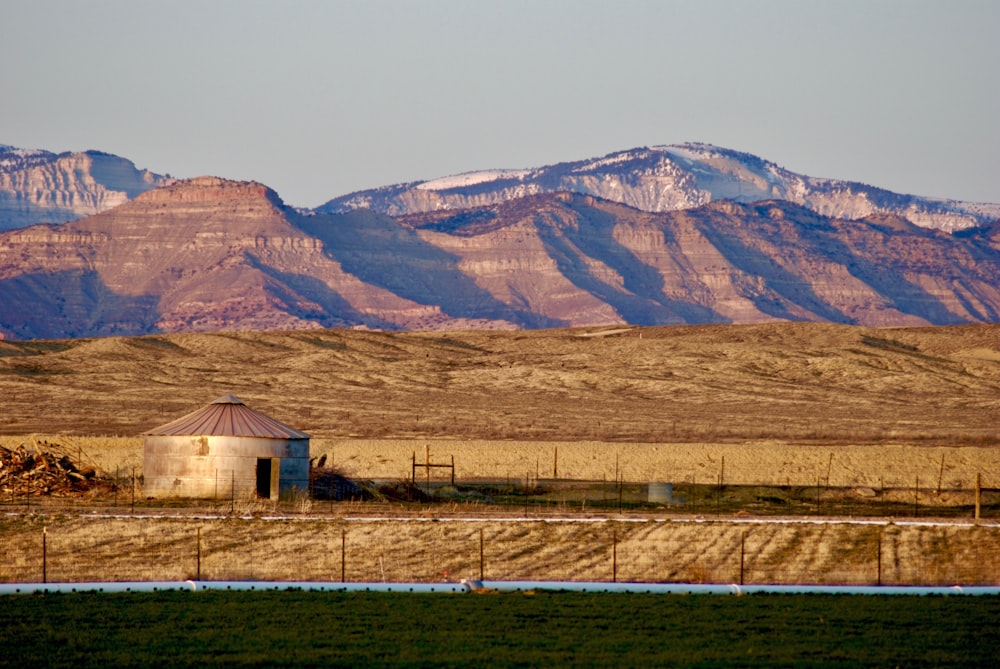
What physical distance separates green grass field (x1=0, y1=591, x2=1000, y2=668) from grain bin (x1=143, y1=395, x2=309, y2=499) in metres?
21.2

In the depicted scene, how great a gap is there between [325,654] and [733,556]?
54.8 ft

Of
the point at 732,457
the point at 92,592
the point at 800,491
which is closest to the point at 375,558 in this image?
the point at 92,592

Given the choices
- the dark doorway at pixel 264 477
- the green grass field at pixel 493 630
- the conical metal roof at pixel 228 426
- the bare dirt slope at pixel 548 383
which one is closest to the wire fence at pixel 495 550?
the green grass field at pixel 493 630

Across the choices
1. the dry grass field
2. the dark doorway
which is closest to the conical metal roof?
the dark doorway

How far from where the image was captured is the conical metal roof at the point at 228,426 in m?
55.4

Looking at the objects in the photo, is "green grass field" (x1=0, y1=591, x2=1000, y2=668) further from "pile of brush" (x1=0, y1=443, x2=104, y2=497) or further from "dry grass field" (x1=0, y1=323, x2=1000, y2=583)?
"pile of brush" (x1=0, y1=443, x2=104, y2=497)

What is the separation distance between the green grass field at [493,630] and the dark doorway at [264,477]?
21409mm

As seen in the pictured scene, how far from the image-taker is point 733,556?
41.2 meters

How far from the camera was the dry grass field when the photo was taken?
4059 cm

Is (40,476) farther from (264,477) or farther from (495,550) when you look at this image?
(495,550)

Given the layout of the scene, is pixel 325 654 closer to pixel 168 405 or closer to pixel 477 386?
pixel 168 405

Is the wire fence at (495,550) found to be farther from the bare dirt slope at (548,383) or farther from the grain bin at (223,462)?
the bare dirt slope at (548,383)

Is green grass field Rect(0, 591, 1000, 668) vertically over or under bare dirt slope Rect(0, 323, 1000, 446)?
under

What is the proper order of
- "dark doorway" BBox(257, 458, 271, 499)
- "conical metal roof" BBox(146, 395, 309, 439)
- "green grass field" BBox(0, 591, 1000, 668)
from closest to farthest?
"green grass field" BBox(0, 591, 1000, 668)
"dark doorway" BBox(257, 458, 271, 499)
"conical metal roof" BBox(146, 395, 309, 439)
